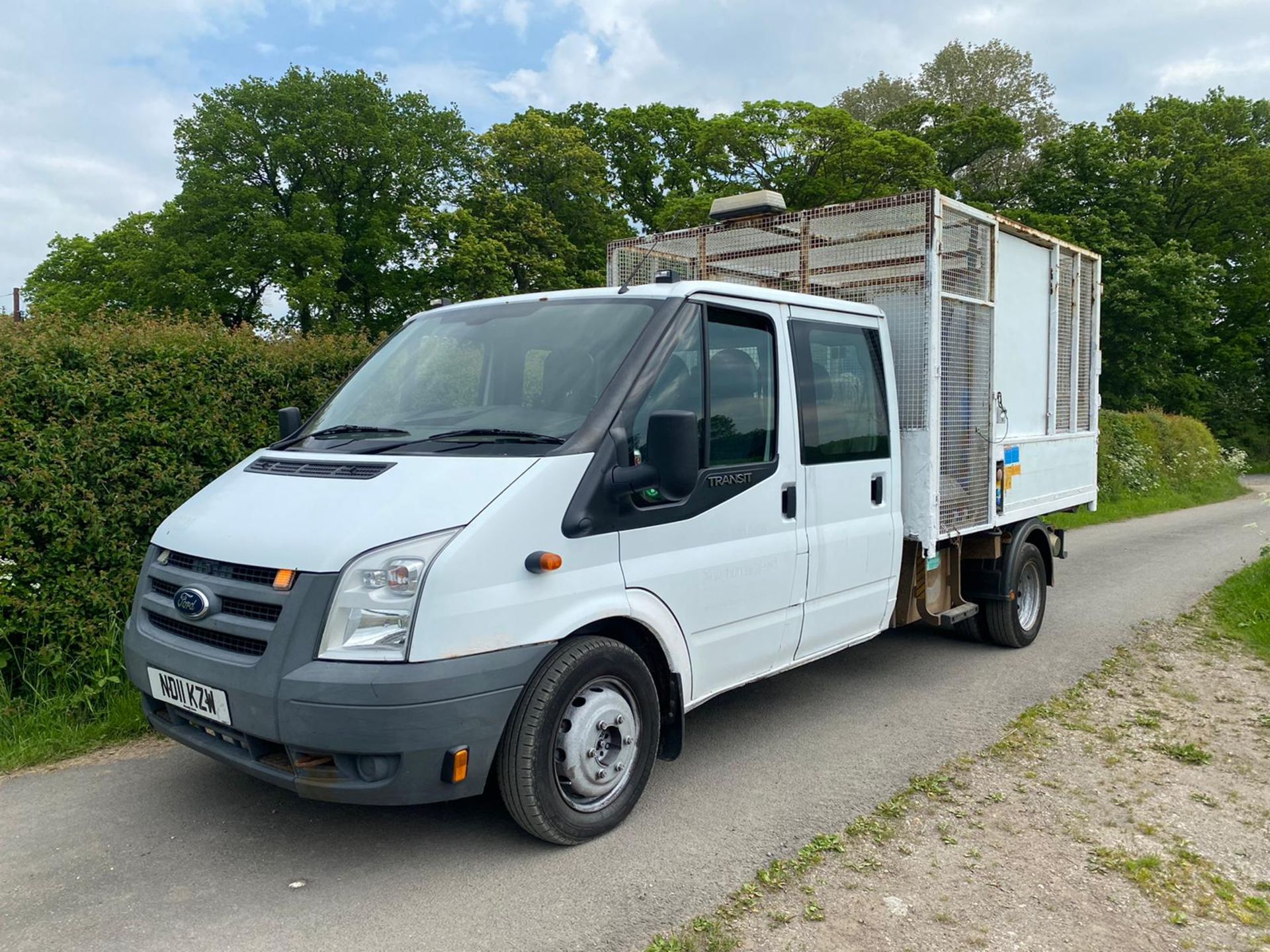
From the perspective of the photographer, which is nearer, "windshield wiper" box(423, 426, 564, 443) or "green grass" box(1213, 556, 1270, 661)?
"windshield wiper" box(423, 426, 564, 443)

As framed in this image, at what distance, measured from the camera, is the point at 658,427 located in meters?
3.54

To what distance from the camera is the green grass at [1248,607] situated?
7.17m

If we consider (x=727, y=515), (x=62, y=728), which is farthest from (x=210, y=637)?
(x=727, y=515)

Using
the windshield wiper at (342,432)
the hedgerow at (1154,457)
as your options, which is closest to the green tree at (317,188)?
the hedgerow at (1154,457)

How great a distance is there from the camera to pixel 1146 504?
1778 centimetres

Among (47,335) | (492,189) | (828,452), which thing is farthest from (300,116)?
(828,452)

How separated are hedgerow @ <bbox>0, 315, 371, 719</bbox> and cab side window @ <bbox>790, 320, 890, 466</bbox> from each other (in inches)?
143

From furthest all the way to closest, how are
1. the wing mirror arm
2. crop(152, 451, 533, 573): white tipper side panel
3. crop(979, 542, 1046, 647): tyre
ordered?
crop(979, 542, 1046, 647): tyre → the wing mirror arm → crop(152, 451, 533, 573): white tipper side panel

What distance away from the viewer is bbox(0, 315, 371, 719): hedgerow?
4949 millimetres

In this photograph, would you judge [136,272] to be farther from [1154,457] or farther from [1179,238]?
[1179,238]

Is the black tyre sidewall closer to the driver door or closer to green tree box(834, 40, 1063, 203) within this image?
the driver door

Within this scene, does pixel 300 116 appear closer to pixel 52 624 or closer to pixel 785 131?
pixel 785 131

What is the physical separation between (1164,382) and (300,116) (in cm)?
3171

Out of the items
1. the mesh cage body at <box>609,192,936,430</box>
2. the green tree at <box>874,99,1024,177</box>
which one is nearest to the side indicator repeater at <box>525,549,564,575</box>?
the mesh cage body at <box>609,192,936,430</box>
